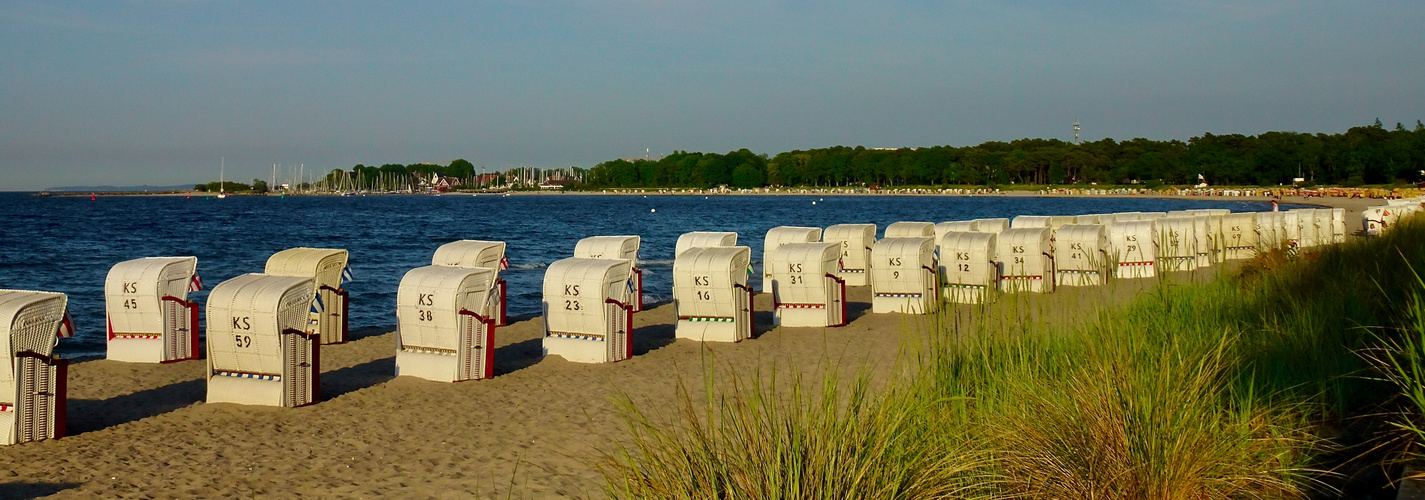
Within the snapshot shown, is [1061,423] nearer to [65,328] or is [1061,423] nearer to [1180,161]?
[65,328]

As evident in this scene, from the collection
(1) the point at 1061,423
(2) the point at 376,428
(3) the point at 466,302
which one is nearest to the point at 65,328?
(2) the point at 376,428

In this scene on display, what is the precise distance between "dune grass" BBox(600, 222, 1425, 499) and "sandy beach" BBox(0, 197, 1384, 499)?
0.54 metres

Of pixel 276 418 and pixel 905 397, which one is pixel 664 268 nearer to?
pixel 276 418

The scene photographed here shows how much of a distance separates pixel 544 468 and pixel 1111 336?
174 inches

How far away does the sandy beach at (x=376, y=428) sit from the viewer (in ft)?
25.5

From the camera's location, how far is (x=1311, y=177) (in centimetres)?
12725

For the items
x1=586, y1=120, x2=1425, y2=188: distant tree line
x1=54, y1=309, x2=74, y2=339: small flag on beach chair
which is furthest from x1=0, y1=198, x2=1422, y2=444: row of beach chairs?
x1=586, y1=120, x2=1425, y2=188: distant tree line

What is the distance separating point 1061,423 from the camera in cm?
518

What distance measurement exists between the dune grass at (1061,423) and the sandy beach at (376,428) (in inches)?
21.4

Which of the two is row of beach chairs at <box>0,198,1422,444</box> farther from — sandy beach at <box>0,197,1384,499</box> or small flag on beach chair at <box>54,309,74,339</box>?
sandy beach at <box>0,197,1384,499</box>

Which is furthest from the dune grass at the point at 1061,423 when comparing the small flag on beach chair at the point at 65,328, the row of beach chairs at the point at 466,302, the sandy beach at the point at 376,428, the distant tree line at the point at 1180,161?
the distant tree line at the point at 1180,161

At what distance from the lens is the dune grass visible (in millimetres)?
4336

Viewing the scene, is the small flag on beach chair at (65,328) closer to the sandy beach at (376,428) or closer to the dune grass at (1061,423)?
the sandy beach at (376,428)

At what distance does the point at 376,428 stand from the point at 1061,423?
674 cm
